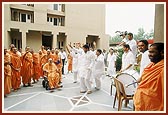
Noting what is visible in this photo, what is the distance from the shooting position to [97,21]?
537 inches

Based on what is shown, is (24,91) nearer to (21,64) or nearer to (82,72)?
(21,64)

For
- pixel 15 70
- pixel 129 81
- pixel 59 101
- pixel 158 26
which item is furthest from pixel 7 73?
pixel 158 26

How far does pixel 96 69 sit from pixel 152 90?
10.9ft

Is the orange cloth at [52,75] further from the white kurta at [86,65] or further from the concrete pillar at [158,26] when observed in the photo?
the concrete pillar at [158,26]

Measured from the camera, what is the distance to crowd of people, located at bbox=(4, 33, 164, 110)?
2.01 metres

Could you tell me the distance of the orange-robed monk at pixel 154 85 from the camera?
6.40 ft

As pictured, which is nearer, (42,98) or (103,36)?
(42,98)

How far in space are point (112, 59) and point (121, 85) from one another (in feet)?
14.5

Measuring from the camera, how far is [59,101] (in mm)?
4121

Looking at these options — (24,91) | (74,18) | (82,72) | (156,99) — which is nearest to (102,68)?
(82,72)

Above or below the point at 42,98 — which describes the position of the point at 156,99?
above

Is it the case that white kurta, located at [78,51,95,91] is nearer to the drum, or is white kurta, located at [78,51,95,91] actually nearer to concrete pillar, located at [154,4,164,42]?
the drum

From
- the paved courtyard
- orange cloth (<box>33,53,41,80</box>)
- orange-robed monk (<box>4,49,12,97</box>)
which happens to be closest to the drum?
the paved courtyard

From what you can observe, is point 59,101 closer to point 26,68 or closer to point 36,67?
point 26,68
